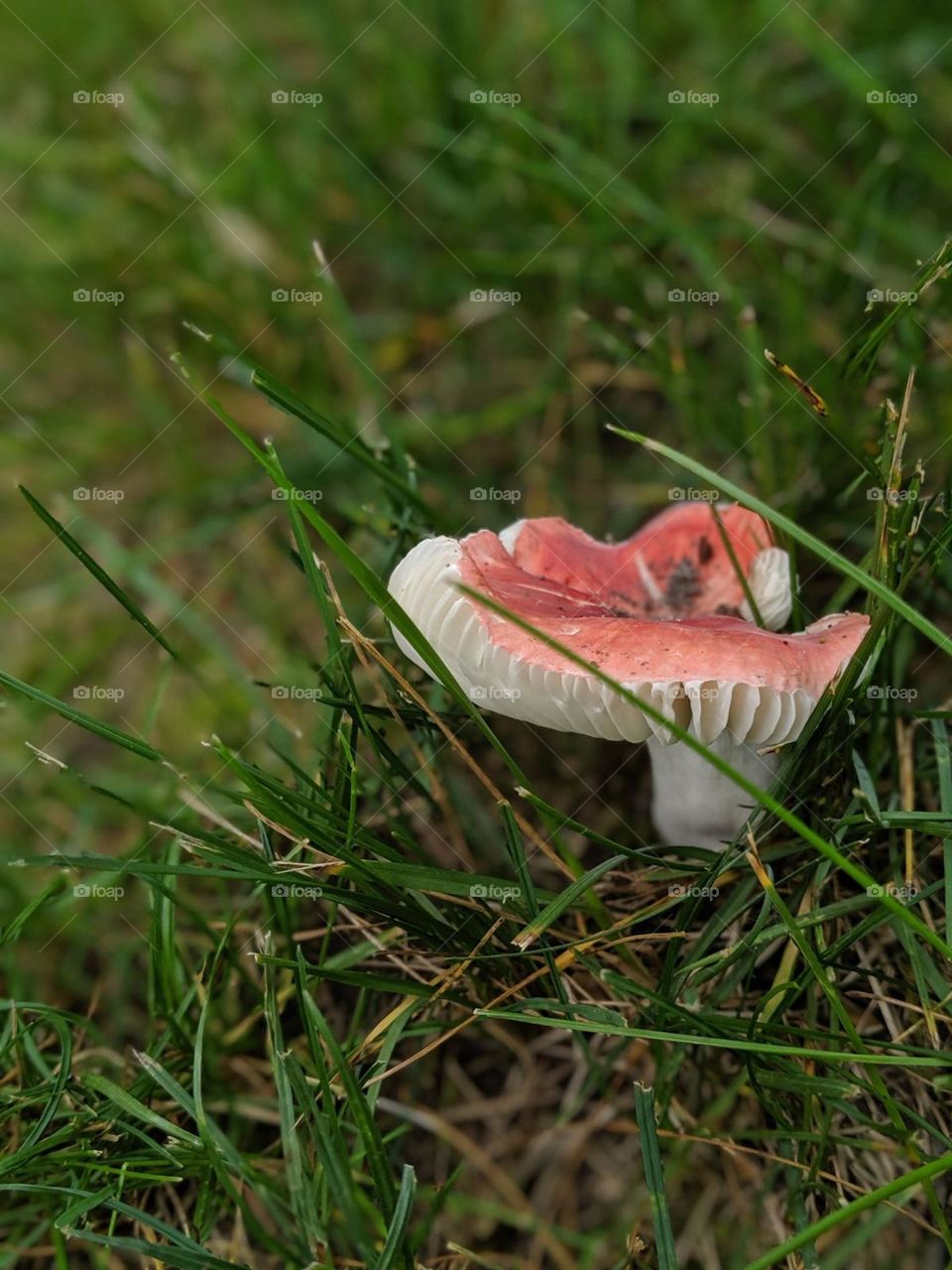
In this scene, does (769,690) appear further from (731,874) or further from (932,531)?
(932,531)

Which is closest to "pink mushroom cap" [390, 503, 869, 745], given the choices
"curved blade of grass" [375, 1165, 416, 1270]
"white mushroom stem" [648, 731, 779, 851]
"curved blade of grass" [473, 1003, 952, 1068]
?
"white mushroom stem" [648, 731, 779, 851]

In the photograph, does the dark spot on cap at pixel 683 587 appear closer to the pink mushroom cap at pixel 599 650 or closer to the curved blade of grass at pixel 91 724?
the pink mushroom cap at pixel 599 650

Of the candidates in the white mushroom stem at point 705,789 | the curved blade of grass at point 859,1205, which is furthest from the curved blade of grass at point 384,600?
the curved blade of grass at point 859,1205

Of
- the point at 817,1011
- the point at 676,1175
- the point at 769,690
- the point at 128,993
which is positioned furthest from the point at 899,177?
the point at 128,993

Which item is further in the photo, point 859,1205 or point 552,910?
point 552,910

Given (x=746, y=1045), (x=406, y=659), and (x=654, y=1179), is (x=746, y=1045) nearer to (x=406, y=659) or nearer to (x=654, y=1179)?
(x=654, y=1179)

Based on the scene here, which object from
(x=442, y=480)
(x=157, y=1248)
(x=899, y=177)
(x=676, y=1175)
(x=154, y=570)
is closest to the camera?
(x=157, y=1248)

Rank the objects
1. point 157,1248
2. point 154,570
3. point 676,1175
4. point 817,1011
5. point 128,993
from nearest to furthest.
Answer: point 157,1248
point 817,1011
point 676,1175
point 128,993
point 154,570

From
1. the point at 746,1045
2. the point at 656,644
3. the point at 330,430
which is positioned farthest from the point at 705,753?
the point at 330,430
